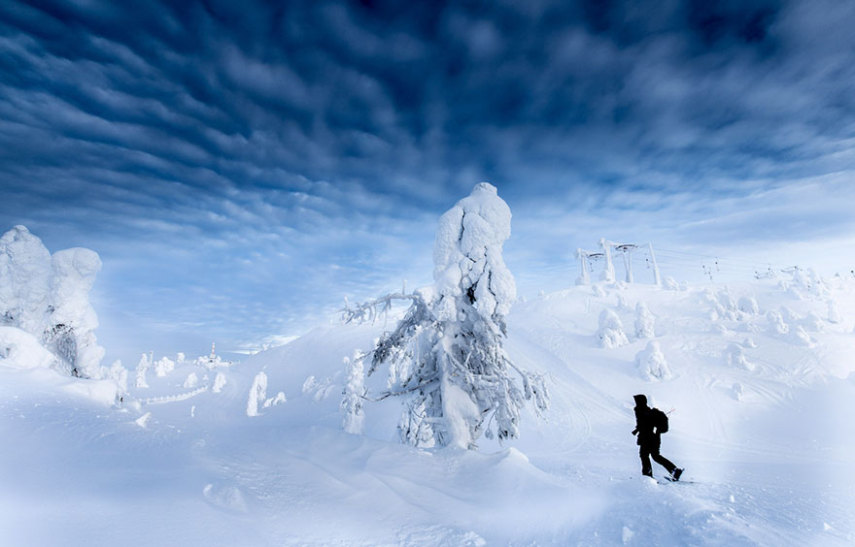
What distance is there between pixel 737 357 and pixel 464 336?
3421cm

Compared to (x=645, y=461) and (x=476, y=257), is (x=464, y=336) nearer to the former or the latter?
(x=476, y=257)

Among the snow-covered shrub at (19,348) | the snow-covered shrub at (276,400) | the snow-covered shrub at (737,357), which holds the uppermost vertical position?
the snow-covered shrub at (19,348)

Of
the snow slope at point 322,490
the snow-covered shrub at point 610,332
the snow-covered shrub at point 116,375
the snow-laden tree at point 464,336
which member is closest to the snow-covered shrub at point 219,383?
the snow-covered shrub at point 116,375

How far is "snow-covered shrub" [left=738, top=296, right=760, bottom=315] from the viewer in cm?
4181

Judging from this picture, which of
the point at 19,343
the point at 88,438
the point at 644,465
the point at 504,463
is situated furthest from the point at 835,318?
the point at 19,343

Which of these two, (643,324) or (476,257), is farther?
(643,324)

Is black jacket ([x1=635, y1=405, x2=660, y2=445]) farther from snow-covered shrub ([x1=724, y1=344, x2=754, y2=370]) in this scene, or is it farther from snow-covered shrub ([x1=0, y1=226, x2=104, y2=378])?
snow-covered shrub ([x1=0, y1=226, x2=104, y2=378])

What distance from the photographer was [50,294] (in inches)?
1036

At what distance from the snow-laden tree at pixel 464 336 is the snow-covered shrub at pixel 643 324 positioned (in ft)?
111

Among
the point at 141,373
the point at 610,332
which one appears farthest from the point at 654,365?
the point at 141,373

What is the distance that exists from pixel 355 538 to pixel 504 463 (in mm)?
4196

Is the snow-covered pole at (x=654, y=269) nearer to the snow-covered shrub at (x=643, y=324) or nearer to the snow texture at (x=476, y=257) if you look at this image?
the snow-covered shrub at (x=643, y=324)

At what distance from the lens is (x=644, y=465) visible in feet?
29.4

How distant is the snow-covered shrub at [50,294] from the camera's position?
83.7 ft
